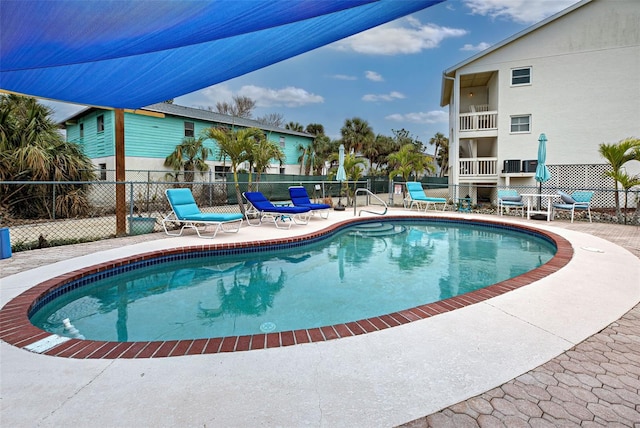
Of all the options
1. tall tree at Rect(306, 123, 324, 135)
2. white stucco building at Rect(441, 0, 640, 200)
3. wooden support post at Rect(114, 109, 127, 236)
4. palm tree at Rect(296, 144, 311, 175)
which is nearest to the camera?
wooden support post at Rect(114, 109, 127, 236)

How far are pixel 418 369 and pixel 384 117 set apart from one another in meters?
39.5

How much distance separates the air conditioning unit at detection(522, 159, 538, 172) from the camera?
14414mm

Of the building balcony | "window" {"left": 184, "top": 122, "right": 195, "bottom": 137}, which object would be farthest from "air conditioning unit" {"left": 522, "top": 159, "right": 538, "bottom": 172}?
"window" {"left": 184, "top": 122, "right": 195, "bottom": 137}

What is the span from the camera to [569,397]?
190 cm

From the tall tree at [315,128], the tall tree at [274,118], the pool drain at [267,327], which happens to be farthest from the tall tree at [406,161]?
the tall tree at [315,128]

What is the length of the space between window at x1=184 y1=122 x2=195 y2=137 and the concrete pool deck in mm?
17046

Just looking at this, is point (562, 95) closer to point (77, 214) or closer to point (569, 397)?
point (569, 397)

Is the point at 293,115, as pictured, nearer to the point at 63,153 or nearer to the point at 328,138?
the point at 328,138

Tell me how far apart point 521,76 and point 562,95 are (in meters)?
1.90

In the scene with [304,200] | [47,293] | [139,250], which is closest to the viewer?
[47,293]

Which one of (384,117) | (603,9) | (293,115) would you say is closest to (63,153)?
(603,9)

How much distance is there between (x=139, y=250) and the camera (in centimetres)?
584

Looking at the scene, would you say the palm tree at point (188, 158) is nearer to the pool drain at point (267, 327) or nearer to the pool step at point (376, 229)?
the pool step at point (376, 229)

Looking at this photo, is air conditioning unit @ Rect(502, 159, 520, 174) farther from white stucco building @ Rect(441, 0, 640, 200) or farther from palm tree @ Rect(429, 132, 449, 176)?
palm tree @ Rect(429, 132, 449, 176)
